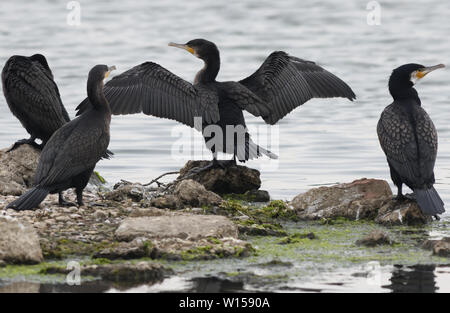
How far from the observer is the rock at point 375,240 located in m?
7.76

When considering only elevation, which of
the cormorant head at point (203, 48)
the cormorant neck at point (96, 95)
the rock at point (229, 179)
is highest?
the cormorant head at point (203, 48)

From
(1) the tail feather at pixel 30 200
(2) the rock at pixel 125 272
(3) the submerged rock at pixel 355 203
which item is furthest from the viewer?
(3) the submerged rock at pixel 355 203

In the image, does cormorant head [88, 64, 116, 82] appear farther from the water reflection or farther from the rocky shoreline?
the water reflection

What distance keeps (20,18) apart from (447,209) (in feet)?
62.3

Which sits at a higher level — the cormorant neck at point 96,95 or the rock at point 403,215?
the cormorant neck at point 96,95

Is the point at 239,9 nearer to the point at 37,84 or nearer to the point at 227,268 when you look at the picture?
the point at 37,84

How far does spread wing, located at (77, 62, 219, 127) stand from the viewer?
10445 mm

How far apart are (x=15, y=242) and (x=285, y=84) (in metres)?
4.97

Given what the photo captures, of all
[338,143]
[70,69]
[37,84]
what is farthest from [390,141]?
[70,69]

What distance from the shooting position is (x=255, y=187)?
10.4 meters

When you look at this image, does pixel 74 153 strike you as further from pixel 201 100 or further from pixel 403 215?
pixel 403 215

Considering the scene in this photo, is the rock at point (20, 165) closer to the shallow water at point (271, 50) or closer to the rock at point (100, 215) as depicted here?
the rock at point (100, 215)

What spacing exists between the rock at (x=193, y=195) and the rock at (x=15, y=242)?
2327 mm

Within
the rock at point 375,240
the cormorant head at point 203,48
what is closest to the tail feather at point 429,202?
the rock at point 375,240
